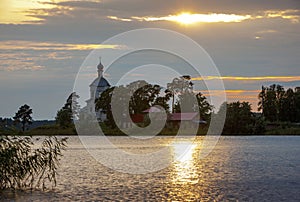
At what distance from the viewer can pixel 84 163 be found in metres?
63.2

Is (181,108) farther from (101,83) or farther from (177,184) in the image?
(177,184)

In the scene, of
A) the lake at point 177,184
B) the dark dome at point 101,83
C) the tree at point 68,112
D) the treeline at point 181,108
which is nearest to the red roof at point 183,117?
the treeline at point 181,108

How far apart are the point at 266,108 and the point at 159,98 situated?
29938 mm

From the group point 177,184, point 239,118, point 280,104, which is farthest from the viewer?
point 280,104

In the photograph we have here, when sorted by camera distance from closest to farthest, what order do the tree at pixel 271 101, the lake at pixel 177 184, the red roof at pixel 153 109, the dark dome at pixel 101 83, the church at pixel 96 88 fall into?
the lake at pixel 177 184
the red roof at pixel 153 109
the tree at pixel 271 101
the church at pixel 96 88
the dark dome at pixel 101 83

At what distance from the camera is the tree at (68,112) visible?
523 ft

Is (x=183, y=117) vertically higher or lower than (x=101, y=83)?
lower

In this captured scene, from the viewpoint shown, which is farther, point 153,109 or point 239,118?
point 153,109

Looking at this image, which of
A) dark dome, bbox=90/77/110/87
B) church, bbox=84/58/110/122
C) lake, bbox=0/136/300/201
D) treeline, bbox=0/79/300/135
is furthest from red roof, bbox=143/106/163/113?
lake, bbox=0/136/300/201

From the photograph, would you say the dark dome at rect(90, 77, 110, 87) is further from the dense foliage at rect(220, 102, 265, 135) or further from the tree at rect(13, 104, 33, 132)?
the dense foliage at rect(220, 102, 265, 135)

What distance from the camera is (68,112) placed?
166625 millimetres

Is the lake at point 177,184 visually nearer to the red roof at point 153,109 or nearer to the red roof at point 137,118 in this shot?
the red roof at point 137,118

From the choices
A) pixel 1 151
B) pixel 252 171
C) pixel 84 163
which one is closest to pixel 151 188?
pixel 1 151

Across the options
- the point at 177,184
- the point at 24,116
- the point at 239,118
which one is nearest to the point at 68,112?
the point at 24,116
